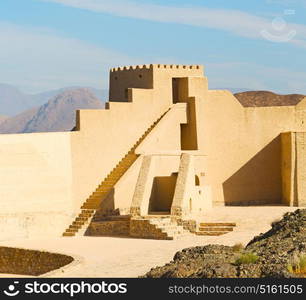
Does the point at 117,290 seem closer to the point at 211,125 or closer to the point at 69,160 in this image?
the point at 69,160

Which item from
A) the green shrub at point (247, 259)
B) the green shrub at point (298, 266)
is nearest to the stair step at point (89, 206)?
the green shrub at point (247, 259)

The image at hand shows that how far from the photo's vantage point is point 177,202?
1110 inches

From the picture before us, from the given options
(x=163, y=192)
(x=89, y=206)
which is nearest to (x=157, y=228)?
(x=163, y=192)

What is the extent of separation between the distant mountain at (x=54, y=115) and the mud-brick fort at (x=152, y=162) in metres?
97.1

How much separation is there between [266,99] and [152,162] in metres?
21.7

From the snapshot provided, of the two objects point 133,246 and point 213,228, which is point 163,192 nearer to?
point 213,228

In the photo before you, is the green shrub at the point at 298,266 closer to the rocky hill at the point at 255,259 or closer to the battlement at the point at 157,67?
the rocky hill at the point at 255,259

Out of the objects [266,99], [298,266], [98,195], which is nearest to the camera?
[298,266]

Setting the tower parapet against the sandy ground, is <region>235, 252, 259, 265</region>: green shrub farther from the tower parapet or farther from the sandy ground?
the tower parapet

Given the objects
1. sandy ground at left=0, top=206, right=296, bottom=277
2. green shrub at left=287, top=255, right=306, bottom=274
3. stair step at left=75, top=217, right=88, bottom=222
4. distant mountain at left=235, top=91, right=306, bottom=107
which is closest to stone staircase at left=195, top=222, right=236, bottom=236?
sandy ground at left=0, top=206, right=296, bottom=277

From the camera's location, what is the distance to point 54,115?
142500 mm

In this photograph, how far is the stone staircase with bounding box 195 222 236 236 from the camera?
2708 cm

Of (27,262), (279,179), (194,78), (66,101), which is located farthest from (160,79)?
(66,101)

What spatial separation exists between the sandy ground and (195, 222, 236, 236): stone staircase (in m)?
0.27
